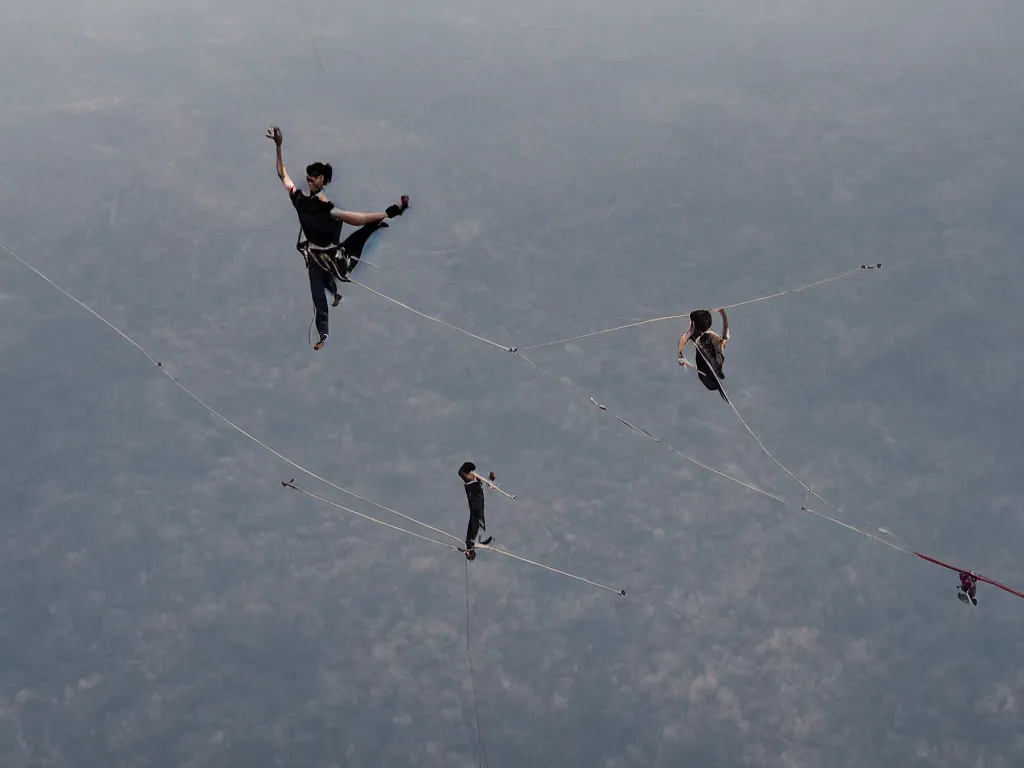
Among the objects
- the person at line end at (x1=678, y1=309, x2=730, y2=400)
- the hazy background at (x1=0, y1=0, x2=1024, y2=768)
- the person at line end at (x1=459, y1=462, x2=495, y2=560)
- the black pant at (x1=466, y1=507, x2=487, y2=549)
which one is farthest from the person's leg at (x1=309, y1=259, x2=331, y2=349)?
the hazy background at (x1=0, y1=0, x2=1024, y2=768)

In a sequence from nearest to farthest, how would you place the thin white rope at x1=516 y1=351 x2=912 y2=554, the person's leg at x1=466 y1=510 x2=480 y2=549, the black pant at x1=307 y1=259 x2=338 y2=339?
the black pant at x1=307 y1=259 x2=338 y2=339
the person's leg at x1=466 y1=510 x2=480 y2=549
the thin white rope at x1=516 y1=351 x2=912 y2=554

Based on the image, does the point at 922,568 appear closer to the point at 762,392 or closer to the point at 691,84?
the point at 762,392

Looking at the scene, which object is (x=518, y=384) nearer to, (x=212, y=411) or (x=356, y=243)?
(x=212, y=411)

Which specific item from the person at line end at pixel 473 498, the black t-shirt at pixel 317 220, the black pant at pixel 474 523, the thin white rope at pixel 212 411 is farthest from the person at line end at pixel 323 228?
the thin white rope at pixel 212 411

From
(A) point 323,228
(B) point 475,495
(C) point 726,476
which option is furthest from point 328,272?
(C) point 726,476

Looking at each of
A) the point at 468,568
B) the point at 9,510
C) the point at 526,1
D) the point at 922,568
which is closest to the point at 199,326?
the point at 9,510

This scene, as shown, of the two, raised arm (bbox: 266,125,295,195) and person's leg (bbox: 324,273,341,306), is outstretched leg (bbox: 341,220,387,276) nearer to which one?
person's leg (bbox: 324,273,341,306)

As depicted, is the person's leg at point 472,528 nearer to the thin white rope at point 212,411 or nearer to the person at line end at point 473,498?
the person at line end at point 473,498
